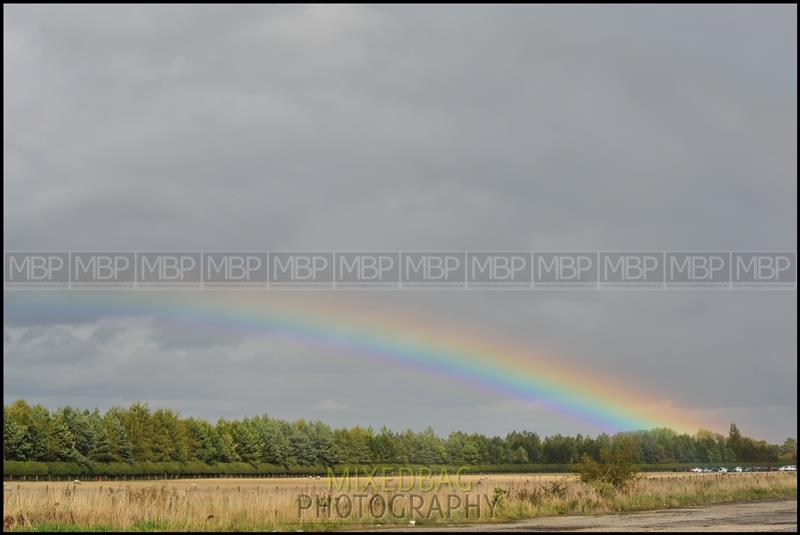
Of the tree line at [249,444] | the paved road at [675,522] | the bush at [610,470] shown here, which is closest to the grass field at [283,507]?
the bush at [610,470]

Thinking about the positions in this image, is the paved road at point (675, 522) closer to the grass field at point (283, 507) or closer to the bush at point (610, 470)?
the grass field at point (283, 507)

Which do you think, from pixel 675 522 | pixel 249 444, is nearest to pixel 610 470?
pixel 675 522

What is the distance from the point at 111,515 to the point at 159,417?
8778cm

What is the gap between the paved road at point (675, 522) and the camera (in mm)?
34844

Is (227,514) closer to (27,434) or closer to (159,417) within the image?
(27,434)

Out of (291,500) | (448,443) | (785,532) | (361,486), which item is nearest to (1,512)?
(291,500)

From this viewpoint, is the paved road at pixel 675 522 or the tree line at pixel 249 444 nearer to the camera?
the paved road at pixel 675 522

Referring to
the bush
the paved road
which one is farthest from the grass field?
the paved road

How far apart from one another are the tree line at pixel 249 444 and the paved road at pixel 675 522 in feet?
206

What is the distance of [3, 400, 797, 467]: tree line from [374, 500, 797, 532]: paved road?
62.9 m

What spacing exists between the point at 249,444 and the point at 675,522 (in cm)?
9482

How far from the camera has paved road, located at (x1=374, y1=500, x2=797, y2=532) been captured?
34844mm

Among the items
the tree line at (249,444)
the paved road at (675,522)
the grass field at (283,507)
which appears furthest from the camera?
the tree line at (249,444)

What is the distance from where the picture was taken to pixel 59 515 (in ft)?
113
